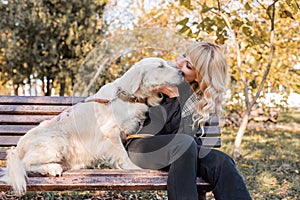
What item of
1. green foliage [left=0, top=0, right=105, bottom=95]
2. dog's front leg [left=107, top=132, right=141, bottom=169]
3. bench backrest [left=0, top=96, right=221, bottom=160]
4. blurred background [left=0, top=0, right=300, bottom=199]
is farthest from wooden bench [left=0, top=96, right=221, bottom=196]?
green foliage [left=0, top=0, right=105, bottom=95]

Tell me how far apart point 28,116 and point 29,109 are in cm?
7

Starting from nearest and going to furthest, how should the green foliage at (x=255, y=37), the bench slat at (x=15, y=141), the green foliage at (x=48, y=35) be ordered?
the bench slat at (x=15, y=141) → the green foliage at (x=255, y=37) → the green foliage at (x=48, y=35)

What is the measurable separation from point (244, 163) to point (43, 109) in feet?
9.14

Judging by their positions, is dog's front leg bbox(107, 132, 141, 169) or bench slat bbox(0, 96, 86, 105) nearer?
dog's front leg bbox(107, 132, 141, 169)

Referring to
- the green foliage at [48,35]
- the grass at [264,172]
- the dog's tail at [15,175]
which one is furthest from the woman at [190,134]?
the green foliage at [48,35]

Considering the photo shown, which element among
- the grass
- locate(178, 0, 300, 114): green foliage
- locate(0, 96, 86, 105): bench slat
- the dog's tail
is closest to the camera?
the dog's tail

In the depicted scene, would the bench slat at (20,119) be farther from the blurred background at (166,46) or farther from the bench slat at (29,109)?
the blurred background at (166,46)

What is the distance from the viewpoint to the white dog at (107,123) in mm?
2592

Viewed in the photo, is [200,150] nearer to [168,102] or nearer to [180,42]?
[168,102]

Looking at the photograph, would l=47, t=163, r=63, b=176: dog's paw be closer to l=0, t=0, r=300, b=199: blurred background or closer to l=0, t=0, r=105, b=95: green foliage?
l=0, t=0, r=300, b=199: blurred background

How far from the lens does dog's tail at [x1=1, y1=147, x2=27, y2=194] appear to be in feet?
6.92

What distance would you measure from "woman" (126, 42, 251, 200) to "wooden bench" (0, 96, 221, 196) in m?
0.09

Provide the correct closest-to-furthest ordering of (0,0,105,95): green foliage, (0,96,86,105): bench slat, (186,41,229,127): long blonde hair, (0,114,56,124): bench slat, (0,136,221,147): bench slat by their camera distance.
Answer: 1. (186,41,229,127): long blonde hair
2. (0,136,221,147): bench slat
3. (0,114,56,124): bench slat
4. (0,96,86,105): bench slat
5. (0,0,105,95): green foliage

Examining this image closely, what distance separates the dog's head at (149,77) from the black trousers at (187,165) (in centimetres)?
35
